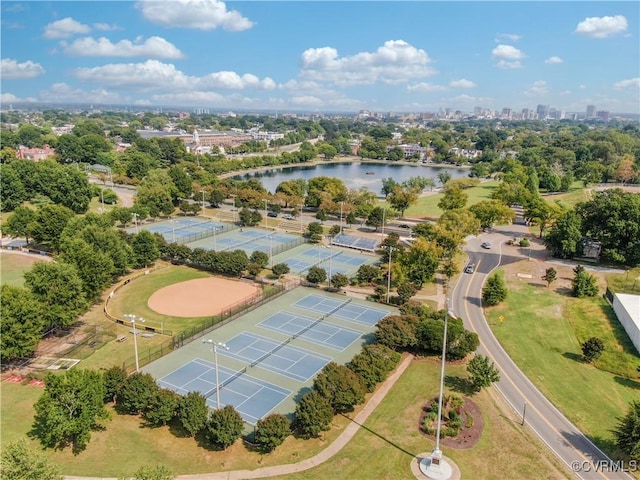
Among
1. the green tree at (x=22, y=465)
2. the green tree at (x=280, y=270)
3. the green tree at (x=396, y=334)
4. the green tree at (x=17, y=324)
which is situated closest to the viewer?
the green tree at (x=22, y=465)

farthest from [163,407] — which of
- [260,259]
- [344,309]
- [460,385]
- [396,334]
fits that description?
[260,259]

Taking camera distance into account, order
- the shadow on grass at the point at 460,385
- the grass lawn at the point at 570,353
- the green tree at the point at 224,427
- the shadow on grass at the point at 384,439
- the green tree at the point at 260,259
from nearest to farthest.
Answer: the green tree at the point at 224,427 → the shadow on grass at the point at 384,439 → the grass lawn at the point at 570,353 → the shadow on grass at the point at 460,385 → the green tree at the point at 260,259

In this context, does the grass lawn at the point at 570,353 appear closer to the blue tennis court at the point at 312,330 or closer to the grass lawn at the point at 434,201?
the blue tennis court at the point at 312,330

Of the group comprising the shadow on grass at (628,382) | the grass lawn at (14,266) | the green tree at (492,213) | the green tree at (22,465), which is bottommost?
the shadow on grass at (628,382)

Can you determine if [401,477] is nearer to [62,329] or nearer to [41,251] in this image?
[62,329]

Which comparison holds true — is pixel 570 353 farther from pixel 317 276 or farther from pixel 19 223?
pixel 19 223

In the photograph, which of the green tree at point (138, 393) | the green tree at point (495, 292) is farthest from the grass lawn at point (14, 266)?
the green tree at point (495, 292)

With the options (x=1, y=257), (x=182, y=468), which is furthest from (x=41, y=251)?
(x=182, y=468)

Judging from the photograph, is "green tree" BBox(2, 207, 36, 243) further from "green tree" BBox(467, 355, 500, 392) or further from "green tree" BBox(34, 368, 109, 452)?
"green tree" BBox(467, 355, 500, 392)
